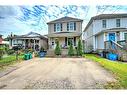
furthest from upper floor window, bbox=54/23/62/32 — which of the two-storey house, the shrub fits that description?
the shrub

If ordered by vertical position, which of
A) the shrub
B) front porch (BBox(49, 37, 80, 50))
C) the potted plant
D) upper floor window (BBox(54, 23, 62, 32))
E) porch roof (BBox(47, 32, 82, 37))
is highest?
upper floor window (BBox(54, 23, 62, 32))

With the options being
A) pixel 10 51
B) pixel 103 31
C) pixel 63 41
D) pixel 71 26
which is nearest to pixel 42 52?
pixel 10 51

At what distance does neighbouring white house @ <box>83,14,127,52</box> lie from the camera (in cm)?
1226

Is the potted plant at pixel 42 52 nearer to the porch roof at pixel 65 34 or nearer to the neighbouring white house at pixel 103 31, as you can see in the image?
the porch roof at pixel 65 34

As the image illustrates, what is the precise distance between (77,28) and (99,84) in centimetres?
929

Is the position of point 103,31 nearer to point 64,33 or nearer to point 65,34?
point 65,34

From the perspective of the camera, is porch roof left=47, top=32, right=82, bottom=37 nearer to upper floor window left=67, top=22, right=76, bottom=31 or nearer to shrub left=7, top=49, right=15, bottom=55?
upper floor window left=67, top=22, right=76, bottom=31

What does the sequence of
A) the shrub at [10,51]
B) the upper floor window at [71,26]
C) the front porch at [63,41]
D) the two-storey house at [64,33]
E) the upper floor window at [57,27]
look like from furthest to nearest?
the upper floor window at [57,27]
the upper floor window at [71,26]
the two-storey house at [64,33]
the front porch at [63,41]
the shrub at [10,51]

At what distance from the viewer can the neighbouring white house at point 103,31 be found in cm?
1226

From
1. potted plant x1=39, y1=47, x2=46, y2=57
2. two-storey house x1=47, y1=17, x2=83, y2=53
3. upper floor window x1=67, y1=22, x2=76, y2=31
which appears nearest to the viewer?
potted plant x1=39, y1=47, x2=46, y2=57

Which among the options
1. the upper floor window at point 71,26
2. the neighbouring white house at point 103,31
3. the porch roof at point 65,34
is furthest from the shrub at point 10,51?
the upper floor window at point 71,26

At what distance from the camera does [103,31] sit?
12.7 meters
